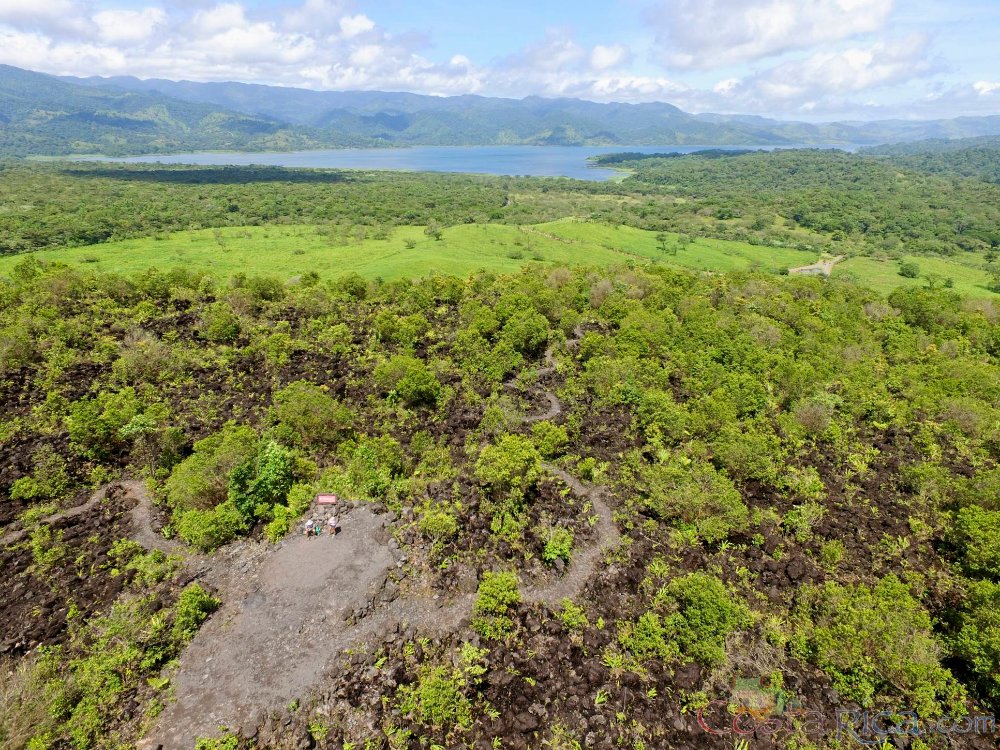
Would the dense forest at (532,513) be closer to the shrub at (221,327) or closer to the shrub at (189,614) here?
the shrub at (189,614)

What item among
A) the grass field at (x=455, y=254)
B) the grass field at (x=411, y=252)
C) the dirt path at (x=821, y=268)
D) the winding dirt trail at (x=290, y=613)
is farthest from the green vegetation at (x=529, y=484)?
the dirt path at (x=821, y=268)

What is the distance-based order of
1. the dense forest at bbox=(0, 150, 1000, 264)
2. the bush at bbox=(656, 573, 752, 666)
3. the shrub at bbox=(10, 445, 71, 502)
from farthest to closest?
1. the dense forest at bbox=(0, 150, 1000, 264)
2. the shrub at bbox=(10, 445, 71, 502)
3. the bush at bbox=(656, 573, 752, 666)

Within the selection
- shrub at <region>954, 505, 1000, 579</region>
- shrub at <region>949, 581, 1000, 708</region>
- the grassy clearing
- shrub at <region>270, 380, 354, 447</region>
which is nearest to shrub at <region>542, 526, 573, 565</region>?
shrub at <region>949, 581, 1000, 708</region>

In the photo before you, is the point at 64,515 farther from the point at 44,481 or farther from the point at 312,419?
the point at 312,419

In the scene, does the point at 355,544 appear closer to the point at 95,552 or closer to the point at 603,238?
the point at 95,552

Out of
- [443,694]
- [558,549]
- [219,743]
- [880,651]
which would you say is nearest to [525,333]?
[558,549]

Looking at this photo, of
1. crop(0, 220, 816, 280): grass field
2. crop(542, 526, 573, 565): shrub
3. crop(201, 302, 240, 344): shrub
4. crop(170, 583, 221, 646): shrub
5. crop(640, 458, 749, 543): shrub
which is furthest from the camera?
crop(0, 220, 816, 280): grass field

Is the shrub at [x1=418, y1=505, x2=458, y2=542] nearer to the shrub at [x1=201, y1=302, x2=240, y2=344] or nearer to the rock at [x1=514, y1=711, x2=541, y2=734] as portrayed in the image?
the rock at [x1=514, y1=711, x2=541, y2=734]
